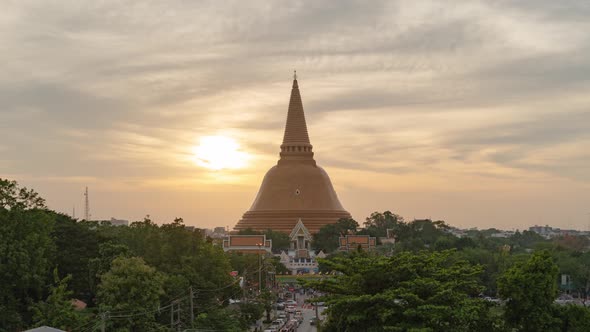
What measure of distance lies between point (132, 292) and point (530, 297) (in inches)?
698

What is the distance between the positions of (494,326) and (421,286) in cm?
444

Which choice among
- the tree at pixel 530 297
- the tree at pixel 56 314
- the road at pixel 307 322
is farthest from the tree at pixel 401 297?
the road at pixel 307 322

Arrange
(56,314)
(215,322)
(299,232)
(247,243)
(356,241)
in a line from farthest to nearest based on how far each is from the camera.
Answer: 1. (299,232)
2. (356,241)
3. (247,243)
4. (215,322)
5. (56,314)

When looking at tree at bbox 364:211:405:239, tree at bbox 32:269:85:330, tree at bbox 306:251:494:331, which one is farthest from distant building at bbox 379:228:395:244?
tree at bbox 306:251:494:331

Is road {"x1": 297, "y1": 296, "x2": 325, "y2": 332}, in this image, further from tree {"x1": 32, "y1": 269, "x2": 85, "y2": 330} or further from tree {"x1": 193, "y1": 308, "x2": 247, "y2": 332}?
tree {"x1": 32, "y1": 269, "x2": 85, "y2": 330}

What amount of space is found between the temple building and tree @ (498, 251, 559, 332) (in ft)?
306

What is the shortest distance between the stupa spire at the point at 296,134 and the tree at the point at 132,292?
302 ft

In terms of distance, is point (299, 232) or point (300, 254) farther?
point (299, 232)

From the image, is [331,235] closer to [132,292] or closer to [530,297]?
[132,292]

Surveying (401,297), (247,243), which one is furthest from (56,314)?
(247,243)

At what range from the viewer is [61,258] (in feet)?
173

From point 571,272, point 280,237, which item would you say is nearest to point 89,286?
point 571,272

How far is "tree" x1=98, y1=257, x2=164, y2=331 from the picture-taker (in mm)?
43125

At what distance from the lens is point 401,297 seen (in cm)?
3338
